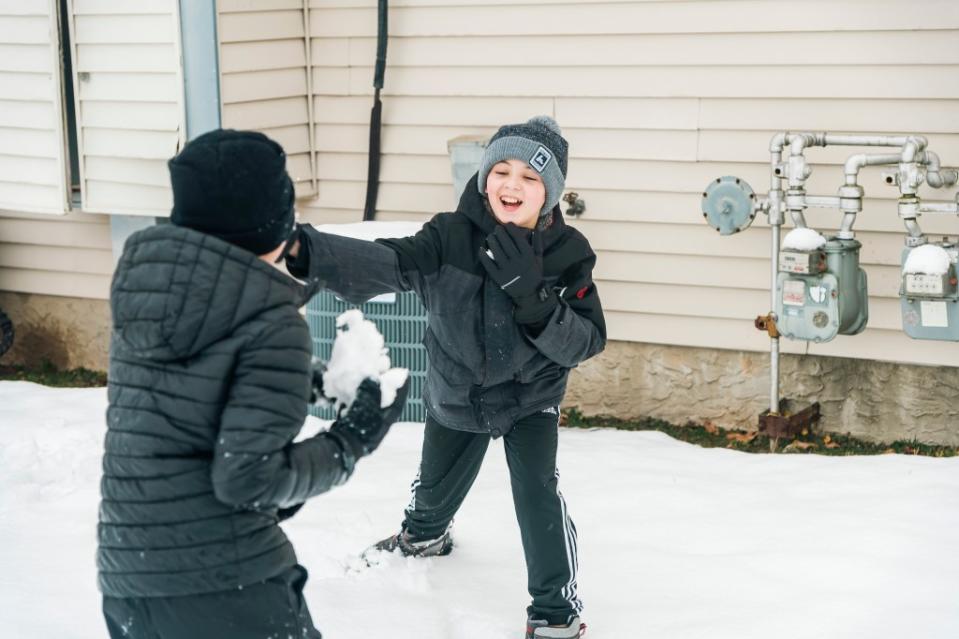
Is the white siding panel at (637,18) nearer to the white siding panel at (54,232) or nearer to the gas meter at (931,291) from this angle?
the gas meter at (931,291)

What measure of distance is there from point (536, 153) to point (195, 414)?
69.1 inches

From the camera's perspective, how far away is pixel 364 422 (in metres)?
2.70

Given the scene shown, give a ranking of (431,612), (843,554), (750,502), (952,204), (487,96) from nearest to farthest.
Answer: (431,612), (843,554), (750,502), (952,204), (487,96)

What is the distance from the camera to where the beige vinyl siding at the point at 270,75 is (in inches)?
275

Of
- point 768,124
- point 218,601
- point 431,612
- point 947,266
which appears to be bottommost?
point 431,612

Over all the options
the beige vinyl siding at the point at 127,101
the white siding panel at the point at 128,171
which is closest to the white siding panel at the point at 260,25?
the beige vinyl siding at the point at 127,101

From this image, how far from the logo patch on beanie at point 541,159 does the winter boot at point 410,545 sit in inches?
57.6

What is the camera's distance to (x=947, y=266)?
5.52m

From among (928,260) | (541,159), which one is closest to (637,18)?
(928,260)

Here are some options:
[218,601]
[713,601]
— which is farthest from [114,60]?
[218,601]

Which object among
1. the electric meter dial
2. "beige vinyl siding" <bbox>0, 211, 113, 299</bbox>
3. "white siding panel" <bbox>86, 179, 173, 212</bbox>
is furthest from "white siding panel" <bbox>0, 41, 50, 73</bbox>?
the electric meter dial

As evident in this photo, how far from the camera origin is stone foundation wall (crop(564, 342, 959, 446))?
6.20m

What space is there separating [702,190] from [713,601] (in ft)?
8.89

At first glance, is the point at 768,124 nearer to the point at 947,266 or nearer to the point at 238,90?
the point at 947,266
